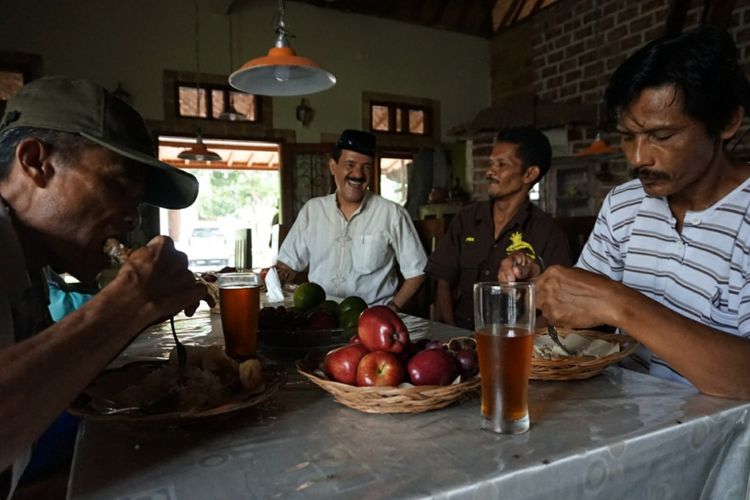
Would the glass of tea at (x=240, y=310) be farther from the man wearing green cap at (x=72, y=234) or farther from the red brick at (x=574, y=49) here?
the red brick at (x=574, y=49)

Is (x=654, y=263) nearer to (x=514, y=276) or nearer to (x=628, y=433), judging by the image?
(x=514, y=276)

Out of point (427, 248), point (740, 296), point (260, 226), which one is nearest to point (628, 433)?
point (740, 296)

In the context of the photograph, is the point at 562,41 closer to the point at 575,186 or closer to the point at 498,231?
the point at 575,186

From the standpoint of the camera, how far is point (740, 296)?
3.86 ft

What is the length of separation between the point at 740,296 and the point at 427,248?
2.98 m

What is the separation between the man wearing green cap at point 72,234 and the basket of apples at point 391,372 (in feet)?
1.01

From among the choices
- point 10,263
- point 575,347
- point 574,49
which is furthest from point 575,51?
point 10,263

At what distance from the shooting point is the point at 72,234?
0.98 metres

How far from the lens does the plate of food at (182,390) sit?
0.82 metres

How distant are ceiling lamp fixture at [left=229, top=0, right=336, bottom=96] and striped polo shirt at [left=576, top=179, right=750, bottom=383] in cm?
145

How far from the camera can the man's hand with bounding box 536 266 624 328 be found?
1.03 meters

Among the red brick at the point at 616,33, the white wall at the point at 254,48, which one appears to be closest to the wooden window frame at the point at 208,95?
the white wall at the point at 254,48

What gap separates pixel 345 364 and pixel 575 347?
587 mm

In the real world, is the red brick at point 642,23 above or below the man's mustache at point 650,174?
above
